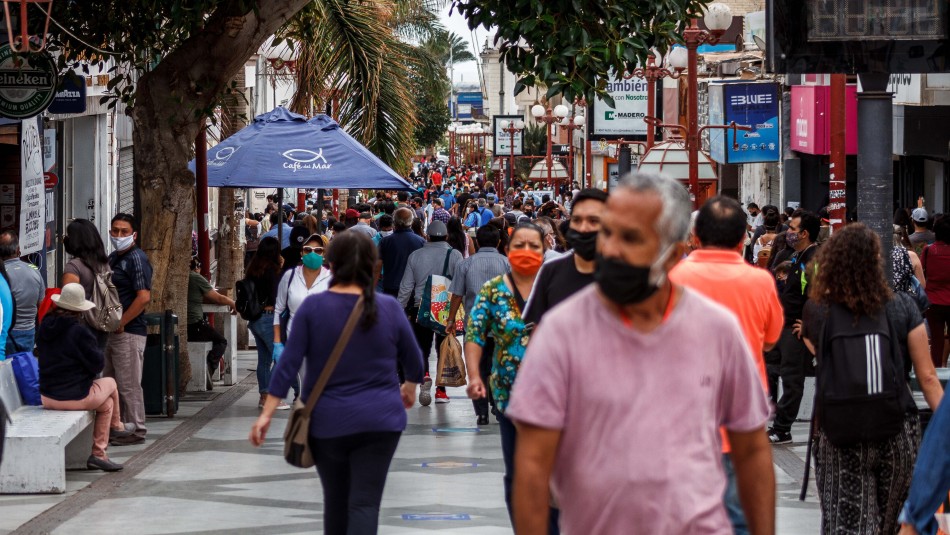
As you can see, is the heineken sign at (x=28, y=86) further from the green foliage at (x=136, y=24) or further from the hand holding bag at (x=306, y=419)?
the hand holding bag at (x=306, y=419)

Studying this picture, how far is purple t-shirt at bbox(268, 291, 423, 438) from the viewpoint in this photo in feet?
20.6

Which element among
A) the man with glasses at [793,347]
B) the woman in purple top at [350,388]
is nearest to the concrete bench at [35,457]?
the woman in purple top at [350,388]

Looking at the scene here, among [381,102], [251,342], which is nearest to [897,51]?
[381,102]

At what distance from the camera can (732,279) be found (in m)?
5.89

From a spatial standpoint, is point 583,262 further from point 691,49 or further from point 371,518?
point 691,49

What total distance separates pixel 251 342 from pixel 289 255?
6.89m

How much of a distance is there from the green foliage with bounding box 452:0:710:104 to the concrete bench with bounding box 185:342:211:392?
4.42 metres

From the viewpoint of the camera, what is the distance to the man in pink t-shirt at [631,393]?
3426 mm

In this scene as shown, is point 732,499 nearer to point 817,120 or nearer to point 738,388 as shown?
point 738,388

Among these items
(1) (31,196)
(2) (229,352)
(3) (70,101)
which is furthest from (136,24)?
(2) (229,352)

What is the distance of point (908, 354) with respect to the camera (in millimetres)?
6660

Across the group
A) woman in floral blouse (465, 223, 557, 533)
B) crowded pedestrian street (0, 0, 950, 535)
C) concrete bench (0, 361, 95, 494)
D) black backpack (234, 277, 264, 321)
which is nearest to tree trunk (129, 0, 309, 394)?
crowded pedestrian street (0, 0, 950, 535)

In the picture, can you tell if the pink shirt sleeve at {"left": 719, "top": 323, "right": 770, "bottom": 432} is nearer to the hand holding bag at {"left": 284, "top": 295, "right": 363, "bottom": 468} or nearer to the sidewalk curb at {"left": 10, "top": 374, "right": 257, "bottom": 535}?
the hand holding bag at {"left": 284, "top": 295, "right": 363, "bottom": 468}

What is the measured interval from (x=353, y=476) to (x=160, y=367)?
276 inches
